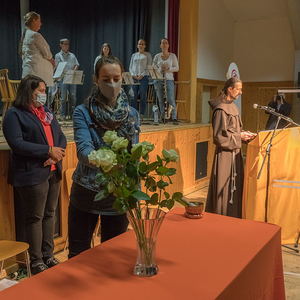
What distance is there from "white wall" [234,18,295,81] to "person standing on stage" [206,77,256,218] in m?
4.99

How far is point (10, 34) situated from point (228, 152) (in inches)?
276

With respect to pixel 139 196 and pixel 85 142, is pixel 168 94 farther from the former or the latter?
pixel 139 196

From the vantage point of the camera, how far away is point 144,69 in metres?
6.77

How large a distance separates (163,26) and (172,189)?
3519 millimetres

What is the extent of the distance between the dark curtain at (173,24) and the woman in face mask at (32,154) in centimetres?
429

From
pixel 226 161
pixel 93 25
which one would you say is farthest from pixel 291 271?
pixel 93 25

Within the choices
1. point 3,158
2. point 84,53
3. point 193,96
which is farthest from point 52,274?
point 84,53

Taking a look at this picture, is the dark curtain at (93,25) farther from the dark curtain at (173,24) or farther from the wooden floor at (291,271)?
the wooden floor at (291,271)

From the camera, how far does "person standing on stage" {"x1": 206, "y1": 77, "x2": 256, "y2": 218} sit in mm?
3418

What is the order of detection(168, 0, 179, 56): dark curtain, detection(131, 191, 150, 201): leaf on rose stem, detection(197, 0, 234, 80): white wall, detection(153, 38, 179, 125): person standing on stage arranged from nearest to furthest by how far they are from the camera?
1. detection(131, 191, 150, 201): leaf on rose stem
2. detection(153, 38, 179, 125): person standing on stage
3. detection(168, 0, 179, 56): dark curtain
4. detection(197, 0, 234, 80): white wall

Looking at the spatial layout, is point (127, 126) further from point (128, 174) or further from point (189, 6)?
point (189, 6)

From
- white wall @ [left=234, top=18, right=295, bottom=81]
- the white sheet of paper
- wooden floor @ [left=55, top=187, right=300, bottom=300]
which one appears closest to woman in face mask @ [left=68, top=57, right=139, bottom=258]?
wooden floor @ [left=55, top=187, right=300, bottom=300]

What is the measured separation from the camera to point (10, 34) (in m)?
8.73

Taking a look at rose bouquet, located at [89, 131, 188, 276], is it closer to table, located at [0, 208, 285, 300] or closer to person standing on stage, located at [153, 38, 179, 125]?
table, located at [0, 208, 285, 300]
